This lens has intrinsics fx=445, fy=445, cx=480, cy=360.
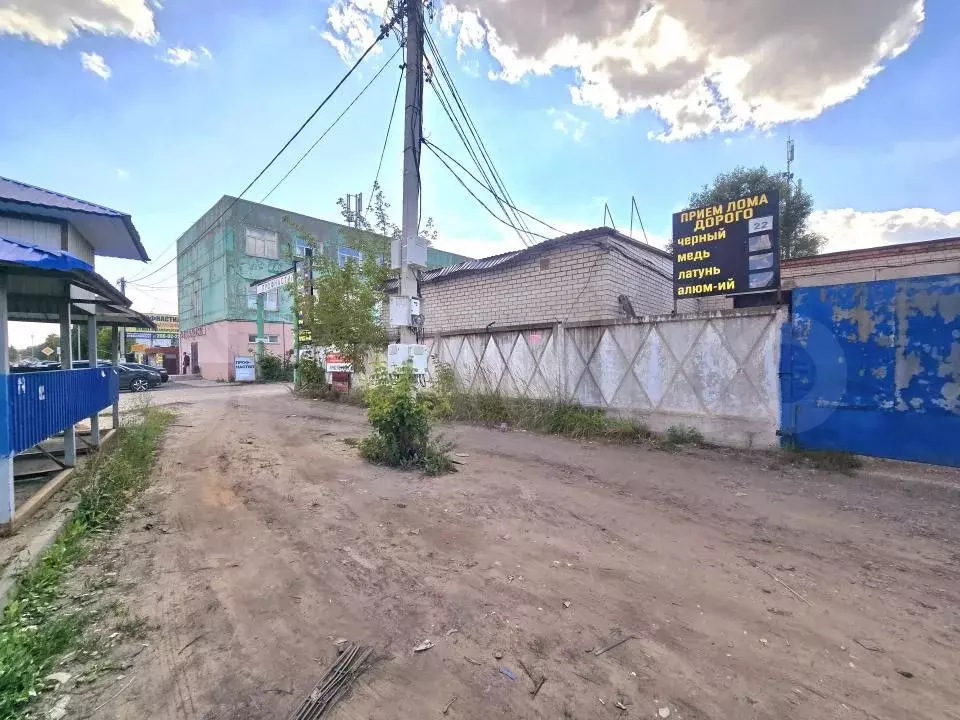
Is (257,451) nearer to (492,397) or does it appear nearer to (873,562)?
(492,397)

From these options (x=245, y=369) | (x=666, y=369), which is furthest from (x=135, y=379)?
(x=666, y=369)

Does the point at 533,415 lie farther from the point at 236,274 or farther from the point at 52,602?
the point at 236,274

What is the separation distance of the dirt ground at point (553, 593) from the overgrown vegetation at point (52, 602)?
262 mm

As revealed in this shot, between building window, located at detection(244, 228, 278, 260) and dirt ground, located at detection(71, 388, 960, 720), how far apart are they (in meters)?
25.4

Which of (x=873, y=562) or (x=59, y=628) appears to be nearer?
(x=59, y=628)

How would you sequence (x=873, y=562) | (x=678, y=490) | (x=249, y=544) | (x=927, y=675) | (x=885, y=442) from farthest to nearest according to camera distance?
1. (x=885, y=442)
2. (x=678, y=490)
3. (x=249, y=544)
4. (x=873, y=562)
5. (x=927, y=675)

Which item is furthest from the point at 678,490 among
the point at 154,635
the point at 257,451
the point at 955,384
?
the point at 257,451

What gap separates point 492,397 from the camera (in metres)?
9.29

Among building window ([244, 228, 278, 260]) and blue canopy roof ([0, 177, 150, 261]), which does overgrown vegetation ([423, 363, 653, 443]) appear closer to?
blue canopy roof ([0, 177, 150, 261])

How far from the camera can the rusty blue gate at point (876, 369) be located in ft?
17.3

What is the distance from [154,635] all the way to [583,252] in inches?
343

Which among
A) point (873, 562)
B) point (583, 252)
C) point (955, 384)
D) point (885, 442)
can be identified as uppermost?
point (583, 252)

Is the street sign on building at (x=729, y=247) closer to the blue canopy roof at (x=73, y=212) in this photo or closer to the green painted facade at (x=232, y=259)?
the blue canopy roof at (x=73, y=212)

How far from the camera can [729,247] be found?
23.7 feet
